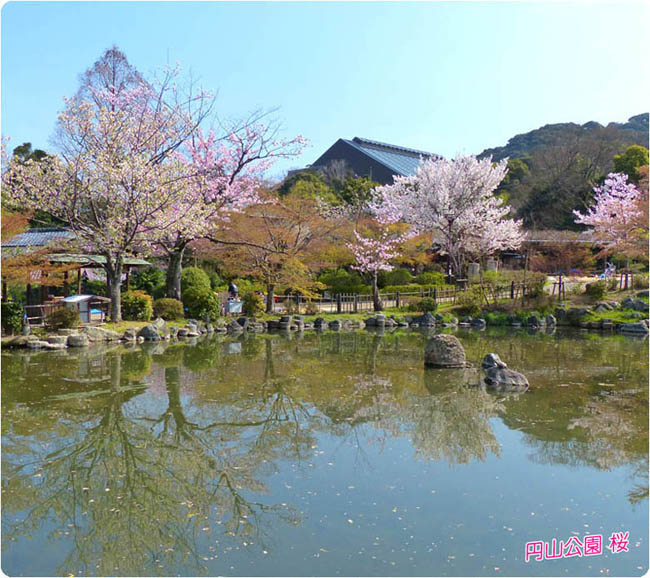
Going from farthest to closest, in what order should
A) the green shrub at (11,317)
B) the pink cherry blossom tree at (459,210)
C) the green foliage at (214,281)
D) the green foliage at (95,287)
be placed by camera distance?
the pink cherry blossom tree at (459,210) < the green foliage at (214,281) < the green foliage at (95,287) < the green shrub at (11,317)

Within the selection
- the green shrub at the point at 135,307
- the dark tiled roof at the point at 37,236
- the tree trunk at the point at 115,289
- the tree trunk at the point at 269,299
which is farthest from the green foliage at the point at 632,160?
the dark tiled roof at the point at 37,236

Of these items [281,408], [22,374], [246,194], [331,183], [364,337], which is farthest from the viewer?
[331,183]

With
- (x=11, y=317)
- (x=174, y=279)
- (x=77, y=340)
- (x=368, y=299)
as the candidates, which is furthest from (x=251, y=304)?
(x=11, y=317)

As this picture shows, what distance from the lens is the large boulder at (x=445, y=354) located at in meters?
10.7

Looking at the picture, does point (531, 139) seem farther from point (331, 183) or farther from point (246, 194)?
point (246, 194)

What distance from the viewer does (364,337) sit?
16.2m

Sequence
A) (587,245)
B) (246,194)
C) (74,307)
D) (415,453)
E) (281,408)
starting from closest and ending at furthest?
(415,453) → (281,408) → (74,307) → (246,194) → (587,245)

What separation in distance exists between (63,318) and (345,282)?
12505 mm

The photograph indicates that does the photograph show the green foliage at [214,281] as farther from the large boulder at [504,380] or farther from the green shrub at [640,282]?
the green shrub at [640,282]

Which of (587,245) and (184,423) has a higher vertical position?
(587,245)

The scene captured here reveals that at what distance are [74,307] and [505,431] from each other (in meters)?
11.1

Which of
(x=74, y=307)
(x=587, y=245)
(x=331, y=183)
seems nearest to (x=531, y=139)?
(x=331, y=183)

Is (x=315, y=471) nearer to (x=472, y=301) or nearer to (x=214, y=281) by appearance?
(x=472, y=301)

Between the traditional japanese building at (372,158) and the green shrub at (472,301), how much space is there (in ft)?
75.3
